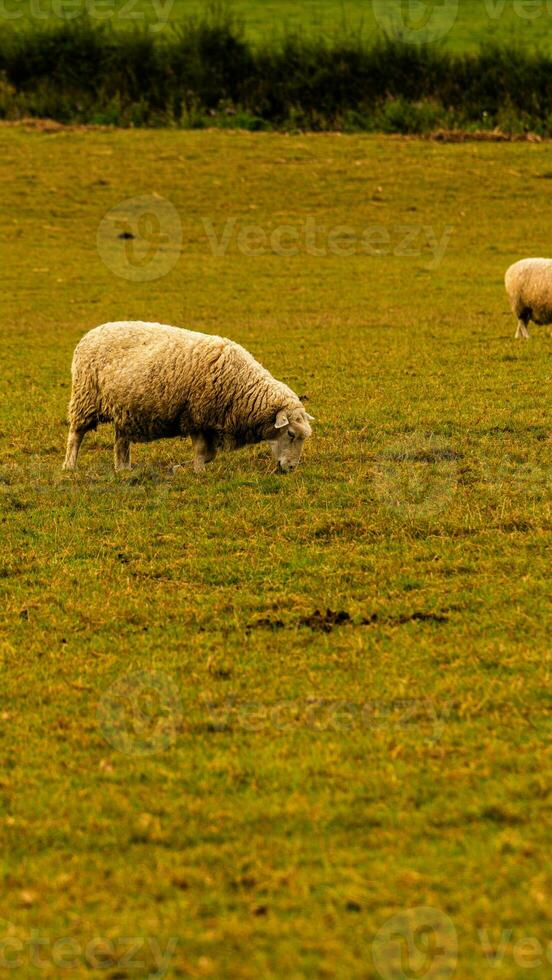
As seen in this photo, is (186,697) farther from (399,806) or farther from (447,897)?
(447,897)

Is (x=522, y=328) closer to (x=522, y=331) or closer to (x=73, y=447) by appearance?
(x=522, y=331)

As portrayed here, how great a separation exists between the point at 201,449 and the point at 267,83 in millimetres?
34657

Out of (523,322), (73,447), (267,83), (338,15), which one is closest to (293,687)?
(73,447)

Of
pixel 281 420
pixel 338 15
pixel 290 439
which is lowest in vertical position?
pixel 290 439

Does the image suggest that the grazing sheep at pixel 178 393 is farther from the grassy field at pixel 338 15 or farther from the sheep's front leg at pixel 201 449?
the grassy field at pixel 338 15

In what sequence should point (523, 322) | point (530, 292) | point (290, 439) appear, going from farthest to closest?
1. point (523, 322)
2. point (530, 292)
3. point (290, 439)

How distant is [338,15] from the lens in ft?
170

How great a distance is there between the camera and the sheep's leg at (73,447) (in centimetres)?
1214

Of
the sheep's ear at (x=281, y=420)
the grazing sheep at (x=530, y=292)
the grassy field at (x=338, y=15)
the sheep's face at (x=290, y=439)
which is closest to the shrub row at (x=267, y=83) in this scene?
the grassy field at (x=338, y=15)

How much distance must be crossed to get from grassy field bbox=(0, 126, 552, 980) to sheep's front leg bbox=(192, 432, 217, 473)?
0.52 feet

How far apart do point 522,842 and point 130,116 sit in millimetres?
40562

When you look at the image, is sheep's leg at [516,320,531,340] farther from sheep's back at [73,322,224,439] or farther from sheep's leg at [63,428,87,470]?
sheep's leg at [63,428,87,470]

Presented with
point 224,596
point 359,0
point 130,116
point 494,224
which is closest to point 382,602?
point 224,596

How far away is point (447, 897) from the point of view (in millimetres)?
4914
